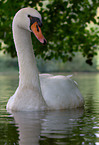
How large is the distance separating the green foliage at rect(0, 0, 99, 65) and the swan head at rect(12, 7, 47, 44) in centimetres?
430

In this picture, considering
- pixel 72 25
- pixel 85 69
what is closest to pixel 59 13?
pixel 72 25

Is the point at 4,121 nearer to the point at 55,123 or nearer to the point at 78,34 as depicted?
the point at 55,123

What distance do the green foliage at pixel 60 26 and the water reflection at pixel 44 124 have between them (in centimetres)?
549

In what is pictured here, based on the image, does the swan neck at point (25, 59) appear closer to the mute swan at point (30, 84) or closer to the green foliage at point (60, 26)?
the mute swan at point (30, 84)

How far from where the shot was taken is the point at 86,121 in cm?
883

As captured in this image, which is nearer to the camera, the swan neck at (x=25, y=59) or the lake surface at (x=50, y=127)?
the lake surface at (x=50, y=127)

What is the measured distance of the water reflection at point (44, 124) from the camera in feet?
22.9

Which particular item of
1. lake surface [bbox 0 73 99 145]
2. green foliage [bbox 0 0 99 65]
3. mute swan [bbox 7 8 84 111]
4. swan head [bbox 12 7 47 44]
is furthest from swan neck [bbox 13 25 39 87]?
green foliage [bbox 0 0 99 65]

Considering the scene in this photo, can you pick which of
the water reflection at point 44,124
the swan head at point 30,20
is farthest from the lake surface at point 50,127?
the swan head at point 30,20

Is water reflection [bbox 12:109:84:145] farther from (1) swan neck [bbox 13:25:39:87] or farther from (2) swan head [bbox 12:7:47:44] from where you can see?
(2) swan head [bbox 12:7:47:44]

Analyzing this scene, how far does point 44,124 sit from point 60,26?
8585 millimetres

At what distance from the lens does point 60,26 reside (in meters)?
16.6

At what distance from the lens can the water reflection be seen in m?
6.98

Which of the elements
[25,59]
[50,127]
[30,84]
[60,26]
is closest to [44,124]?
[50,127]
